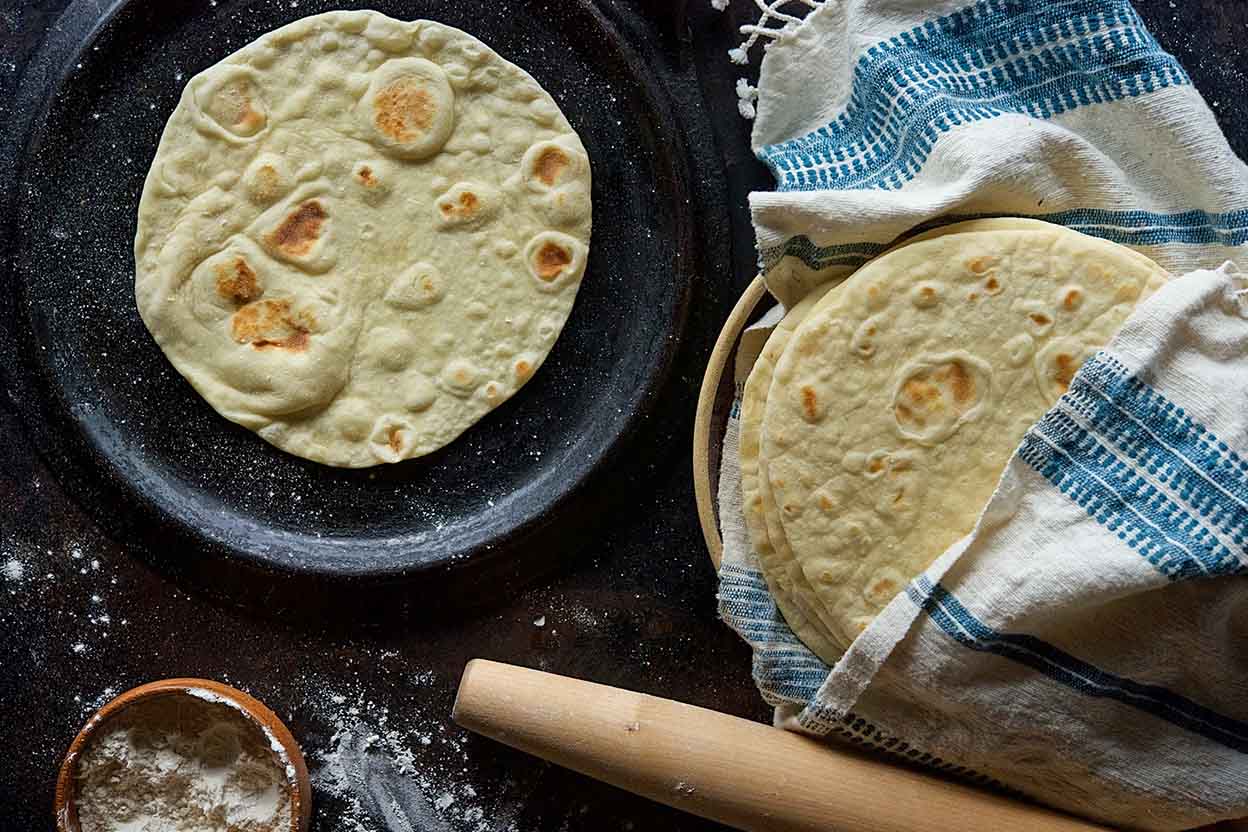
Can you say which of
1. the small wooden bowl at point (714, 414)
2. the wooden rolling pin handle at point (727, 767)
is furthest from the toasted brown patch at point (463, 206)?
the wooden rolling pin handle at point (727, 767)

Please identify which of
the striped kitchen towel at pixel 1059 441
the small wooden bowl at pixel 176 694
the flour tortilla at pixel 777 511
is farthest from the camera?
the small wooden bowl at pixel 176 694

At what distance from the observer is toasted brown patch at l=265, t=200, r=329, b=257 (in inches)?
60.3

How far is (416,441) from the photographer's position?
5.10 ft

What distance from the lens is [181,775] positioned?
1.54 meters

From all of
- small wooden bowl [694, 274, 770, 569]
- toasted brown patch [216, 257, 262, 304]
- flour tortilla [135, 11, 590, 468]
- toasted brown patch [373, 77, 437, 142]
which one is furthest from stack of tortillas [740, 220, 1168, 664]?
toasted brown patch [216, 257, 262, 304]

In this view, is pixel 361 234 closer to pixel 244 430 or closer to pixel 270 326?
pixel 270 326

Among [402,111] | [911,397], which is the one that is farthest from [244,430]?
[911,397]

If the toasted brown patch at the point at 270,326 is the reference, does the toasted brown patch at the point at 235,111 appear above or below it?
above

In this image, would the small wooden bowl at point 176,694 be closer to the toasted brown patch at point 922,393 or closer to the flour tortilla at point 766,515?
the flour tortilla at point 766,515

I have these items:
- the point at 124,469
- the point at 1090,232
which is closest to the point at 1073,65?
the point at 1090,232

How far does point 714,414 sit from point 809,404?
195 millimetres

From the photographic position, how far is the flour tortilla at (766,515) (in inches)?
53.7

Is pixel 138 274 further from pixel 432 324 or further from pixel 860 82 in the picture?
pixel 860 82

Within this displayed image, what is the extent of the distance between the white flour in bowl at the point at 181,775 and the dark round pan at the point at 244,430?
0.73 feet
